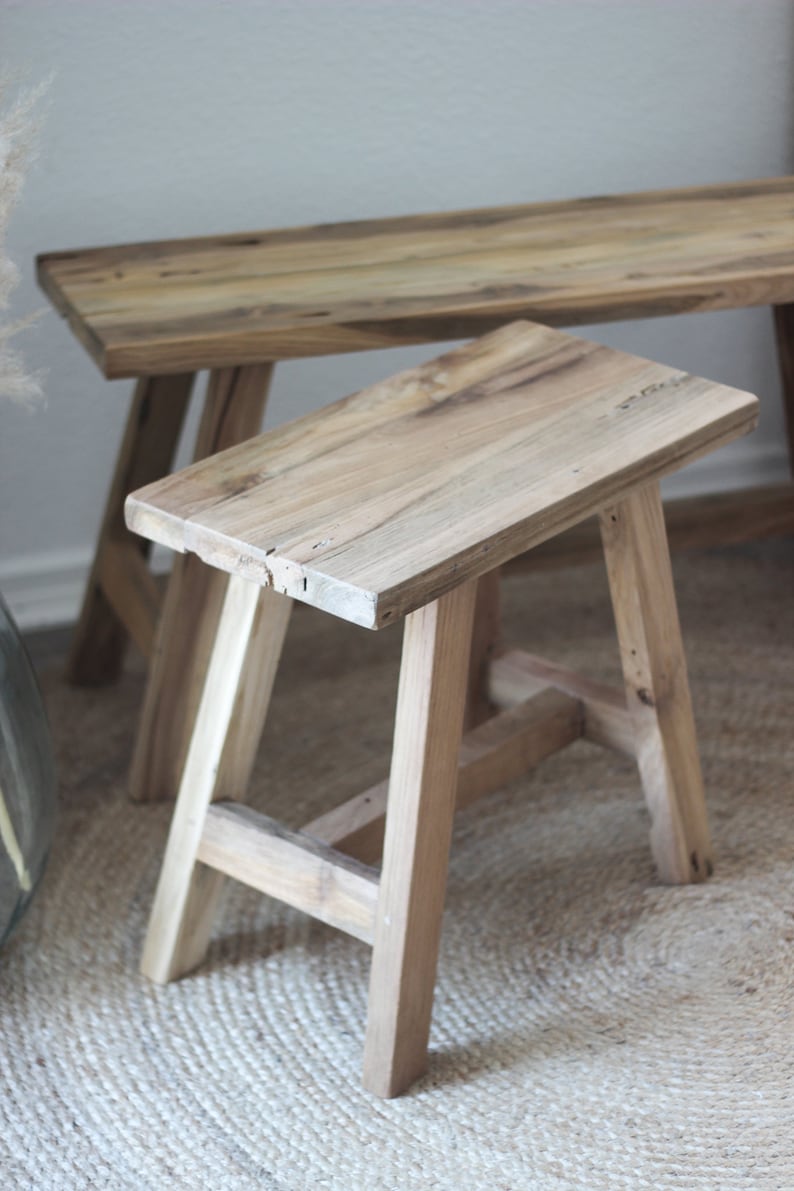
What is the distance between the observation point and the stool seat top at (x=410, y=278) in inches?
50.4

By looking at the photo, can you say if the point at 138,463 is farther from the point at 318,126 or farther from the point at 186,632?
the point at 318,126

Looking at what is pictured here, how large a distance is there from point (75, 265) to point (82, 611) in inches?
16.6

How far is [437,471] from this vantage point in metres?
1.07

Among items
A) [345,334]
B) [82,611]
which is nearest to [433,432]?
[345,334]

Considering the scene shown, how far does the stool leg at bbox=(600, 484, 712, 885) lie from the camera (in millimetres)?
1198

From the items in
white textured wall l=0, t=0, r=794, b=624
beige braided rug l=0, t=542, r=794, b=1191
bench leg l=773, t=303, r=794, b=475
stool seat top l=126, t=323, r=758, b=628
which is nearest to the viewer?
stool seat top l=126, t=323, r=758, b=628

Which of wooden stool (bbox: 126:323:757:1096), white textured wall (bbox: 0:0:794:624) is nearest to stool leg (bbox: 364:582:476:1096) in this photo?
wooden stool (bbox: 126:323:757:1096)

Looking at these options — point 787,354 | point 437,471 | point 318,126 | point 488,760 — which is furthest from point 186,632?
point 787,354

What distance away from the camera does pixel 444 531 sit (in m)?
0.98

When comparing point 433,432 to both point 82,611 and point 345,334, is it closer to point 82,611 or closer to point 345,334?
point 345,334

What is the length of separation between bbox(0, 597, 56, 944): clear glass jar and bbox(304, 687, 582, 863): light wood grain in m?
0.24

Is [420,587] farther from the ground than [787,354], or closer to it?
farther from the ground

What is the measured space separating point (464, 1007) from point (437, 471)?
46 centimetres

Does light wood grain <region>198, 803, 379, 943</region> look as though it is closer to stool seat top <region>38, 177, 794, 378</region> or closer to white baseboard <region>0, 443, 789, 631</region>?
stool seat top <region>38, 177, 794, 378</region>
